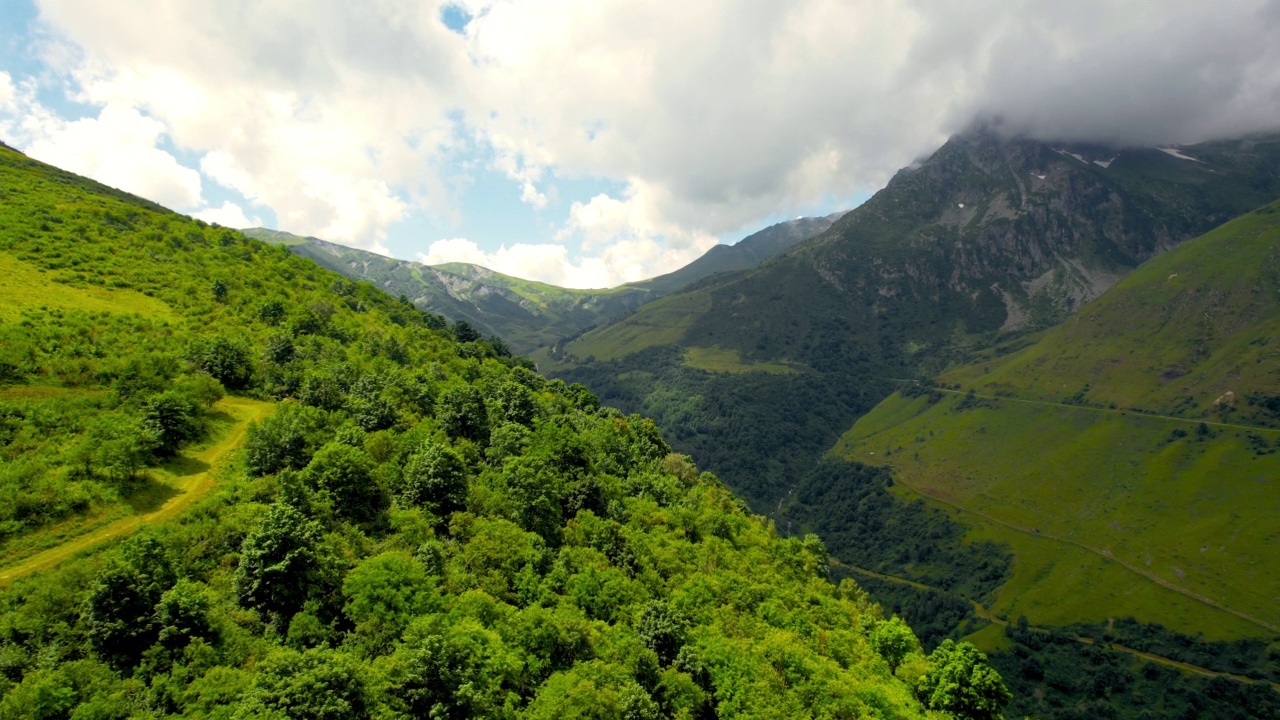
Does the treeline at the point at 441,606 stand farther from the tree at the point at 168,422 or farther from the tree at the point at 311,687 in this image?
the tree at the point at 168,422

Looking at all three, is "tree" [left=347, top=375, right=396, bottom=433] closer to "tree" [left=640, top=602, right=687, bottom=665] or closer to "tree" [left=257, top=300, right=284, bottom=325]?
"tree" [left=257, top=300, right=284, bottom=325]

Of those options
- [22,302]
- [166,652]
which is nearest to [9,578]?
[166,652]

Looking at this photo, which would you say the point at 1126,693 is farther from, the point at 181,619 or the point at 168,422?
the point at 168,422

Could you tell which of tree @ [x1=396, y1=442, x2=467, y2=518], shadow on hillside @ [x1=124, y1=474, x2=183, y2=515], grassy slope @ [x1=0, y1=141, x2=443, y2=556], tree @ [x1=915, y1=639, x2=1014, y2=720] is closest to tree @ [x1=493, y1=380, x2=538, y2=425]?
grassy slope @ [x1=0, y1=141, x2=443, y2=556]

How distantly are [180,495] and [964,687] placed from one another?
260 ft

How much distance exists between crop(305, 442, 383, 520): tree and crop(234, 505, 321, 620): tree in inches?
372

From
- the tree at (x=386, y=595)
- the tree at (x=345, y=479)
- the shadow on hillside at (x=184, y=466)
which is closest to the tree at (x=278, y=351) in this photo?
the shadow on hillside at (x=184, y=466)

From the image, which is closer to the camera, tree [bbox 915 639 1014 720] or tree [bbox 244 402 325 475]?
tree [bbox 244 402 325 475]

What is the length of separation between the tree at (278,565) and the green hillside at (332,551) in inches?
7.1

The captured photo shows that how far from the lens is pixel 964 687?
64.0 m

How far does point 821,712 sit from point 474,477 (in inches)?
1730

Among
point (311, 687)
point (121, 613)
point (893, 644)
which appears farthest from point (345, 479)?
point (893, 644)

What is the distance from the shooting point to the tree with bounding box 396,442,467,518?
198 feet

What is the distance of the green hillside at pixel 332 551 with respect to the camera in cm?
3538
